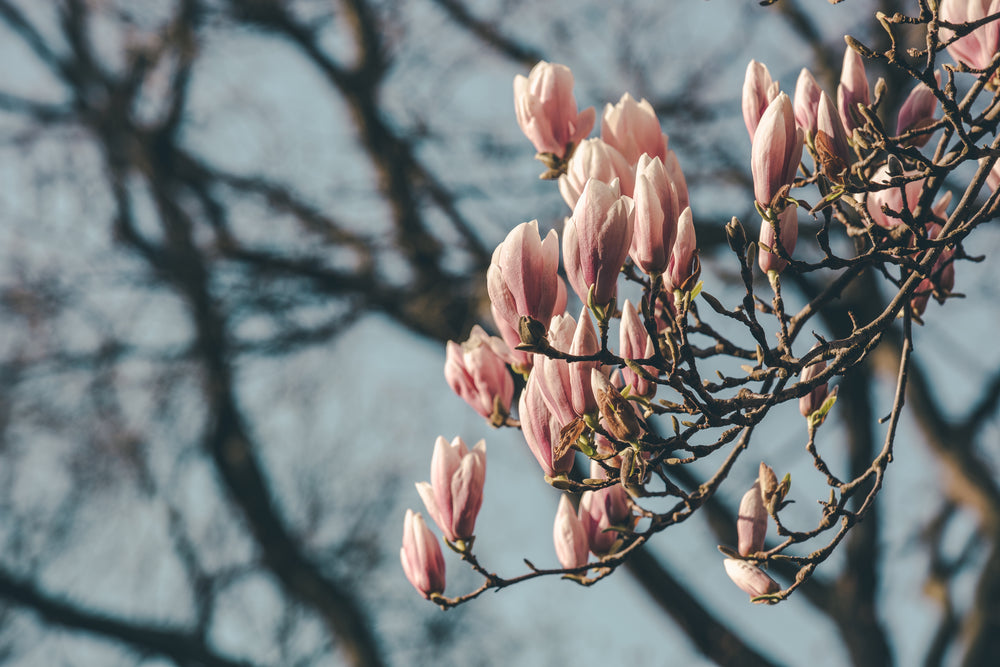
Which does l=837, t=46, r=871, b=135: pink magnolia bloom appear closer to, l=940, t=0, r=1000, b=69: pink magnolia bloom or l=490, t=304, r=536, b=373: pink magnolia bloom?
l=940, t=0, r=1000, b=69: pink magnolia bloom

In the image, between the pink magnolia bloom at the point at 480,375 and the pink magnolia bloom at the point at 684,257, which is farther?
the pink magnolia bloom at the point at 480,375

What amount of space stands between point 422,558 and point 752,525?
47 centimetres

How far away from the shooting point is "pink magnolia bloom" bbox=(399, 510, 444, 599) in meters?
1.13

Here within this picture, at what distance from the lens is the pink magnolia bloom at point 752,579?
96 cm

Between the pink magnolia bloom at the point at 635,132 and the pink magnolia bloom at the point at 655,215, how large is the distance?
7.1 inches

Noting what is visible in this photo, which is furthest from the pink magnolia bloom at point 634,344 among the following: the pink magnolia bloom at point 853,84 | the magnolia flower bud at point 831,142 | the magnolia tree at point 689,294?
the pink magnolia bloom at point 853,84

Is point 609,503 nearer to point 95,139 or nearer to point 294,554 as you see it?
point 294,554

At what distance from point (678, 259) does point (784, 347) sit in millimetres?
163

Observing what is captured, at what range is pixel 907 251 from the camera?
2.99ft

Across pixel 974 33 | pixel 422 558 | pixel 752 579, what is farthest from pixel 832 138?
pixel 422 558

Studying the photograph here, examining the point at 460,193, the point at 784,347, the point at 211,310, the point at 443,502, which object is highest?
the point at 784,347

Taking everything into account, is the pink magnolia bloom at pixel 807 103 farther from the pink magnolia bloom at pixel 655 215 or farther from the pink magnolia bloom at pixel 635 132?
the pink magnolia bloom at pixel 655 215

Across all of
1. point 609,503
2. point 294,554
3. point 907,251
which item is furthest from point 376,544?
point 907,251

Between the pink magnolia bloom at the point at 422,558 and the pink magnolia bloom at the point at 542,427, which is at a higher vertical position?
the pink magnolia bloom at the point at 542,427
